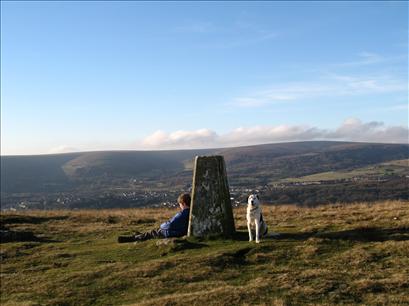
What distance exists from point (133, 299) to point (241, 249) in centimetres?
397

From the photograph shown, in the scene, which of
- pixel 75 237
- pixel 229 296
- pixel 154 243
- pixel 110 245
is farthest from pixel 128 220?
pixel 229 296

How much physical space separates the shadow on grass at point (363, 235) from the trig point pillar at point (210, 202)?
6.36 ft

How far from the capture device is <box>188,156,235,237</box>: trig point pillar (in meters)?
16.9

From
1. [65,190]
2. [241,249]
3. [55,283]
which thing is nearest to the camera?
[55,283]

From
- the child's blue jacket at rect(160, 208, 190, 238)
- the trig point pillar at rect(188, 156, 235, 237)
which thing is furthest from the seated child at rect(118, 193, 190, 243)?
the trig point pillar at rect(188, 156, 235, 237)

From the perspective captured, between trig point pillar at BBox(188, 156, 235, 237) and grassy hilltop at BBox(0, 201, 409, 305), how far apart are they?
0.58 m

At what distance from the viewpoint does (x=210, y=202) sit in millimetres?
17078

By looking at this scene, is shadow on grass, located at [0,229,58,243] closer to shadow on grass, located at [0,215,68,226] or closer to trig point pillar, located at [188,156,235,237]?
shadow on grass, located at [0,215,68,226]

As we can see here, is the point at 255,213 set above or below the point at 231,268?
above

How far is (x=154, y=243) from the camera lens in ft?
55.1

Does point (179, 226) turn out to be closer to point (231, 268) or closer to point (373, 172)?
point (231, 268)

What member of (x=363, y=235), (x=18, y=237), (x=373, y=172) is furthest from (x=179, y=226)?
(x=373, y=172)

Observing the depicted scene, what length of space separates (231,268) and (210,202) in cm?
374

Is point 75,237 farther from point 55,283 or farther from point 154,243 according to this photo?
point 55,283
